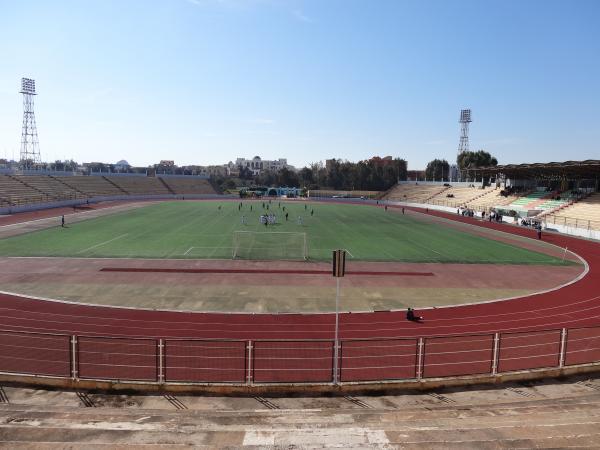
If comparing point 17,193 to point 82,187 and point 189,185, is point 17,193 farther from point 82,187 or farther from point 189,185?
point 189,185

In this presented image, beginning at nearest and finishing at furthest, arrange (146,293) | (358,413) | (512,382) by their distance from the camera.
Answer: (358,413) < (512,382) < (146,293)

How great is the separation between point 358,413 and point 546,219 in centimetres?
5585

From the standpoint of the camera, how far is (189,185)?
4692 inches

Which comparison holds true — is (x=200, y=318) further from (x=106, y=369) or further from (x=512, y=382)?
(x=512, y=382)

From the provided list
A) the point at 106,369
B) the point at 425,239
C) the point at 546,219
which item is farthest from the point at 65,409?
the point at 546,219

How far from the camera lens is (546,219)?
54875 mm

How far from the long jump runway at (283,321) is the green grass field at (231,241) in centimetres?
1155

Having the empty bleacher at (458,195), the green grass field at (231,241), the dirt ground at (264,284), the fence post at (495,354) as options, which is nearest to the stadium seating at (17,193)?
the green grass field at (231,241)

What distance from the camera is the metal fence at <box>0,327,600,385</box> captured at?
11.8 meters

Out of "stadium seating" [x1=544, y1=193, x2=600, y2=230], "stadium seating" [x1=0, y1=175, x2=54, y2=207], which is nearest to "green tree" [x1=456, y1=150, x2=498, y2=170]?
"stadium seating" [x1=544, y1=193, x2=600, y2=230]

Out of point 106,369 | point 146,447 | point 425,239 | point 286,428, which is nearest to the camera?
point 146,447

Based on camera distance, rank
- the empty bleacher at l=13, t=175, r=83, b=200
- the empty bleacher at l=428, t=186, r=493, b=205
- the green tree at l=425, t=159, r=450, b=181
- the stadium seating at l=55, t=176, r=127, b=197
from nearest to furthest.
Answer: the empty bleacher at l=13, t=175, r=83, b=200 → the empty bleacher at l=428, t=186, r=493, b=205 → the stadium seating at l=55, t=176, r=127, b=197 → the green tree at l=425, t=159, r=450, b=181

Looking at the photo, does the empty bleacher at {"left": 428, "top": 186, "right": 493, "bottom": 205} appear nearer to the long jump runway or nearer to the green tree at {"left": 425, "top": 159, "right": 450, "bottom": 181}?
the green tree at {"left": 425, "top": 159, "right": 450, "bottom": 181}

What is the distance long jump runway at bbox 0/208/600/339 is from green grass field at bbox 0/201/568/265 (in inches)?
455
